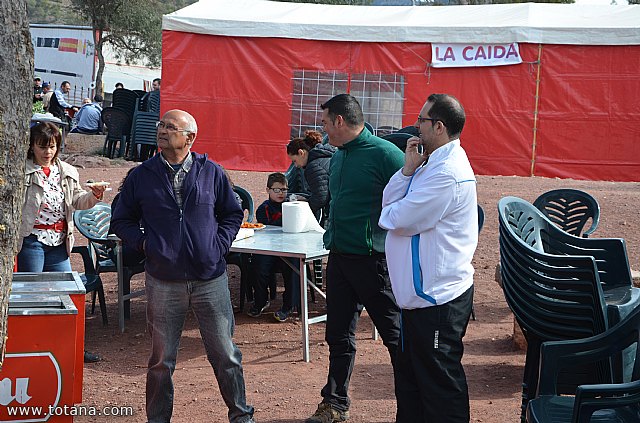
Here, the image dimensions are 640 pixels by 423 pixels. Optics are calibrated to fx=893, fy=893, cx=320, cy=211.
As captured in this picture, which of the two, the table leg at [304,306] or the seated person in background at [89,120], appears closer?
the table leg at [304,306]

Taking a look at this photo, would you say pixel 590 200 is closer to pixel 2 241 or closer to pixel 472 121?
pixel 2 241

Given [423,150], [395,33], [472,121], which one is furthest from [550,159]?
[423,150]

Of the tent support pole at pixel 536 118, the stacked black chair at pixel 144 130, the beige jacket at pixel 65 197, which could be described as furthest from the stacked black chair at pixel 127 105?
the beige jacket at pixel 65 197

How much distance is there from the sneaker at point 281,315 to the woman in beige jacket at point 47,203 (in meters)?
2.17

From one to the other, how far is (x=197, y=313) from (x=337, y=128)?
50.9 inches

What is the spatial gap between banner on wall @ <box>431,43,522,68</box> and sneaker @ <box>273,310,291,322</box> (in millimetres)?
8865

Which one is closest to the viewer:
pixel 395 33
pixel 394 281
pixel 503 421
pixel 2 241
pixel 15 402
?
pixel 2 241

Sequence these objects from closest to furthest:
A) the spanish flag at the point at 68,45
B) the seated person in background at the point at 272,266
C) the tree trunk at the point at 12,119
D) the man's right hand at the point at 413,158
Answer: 1. the tree trunk at the point at 12,119
2. the man's right hand at the point at 413,158
3. the seated person in background at the point at 272,266
4. the spanish flag at the point at 68,45

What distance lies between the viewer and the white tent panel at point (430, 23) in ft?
50.1

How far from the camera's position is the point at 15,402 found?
443 cm

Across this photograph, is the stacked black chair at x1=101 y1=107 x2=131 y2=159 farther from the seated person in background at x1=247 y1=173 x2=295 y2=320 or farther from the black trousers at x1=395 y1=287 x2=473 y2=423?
the black trousers at x1=395 y1=287 x2=473 y2=423

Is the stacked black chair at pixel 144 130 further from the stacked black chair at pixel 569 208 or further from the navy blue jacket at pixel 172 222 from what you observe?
the navy blue jacket at pixel 172 222

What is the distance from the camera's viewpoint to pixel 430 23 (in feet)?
52.7

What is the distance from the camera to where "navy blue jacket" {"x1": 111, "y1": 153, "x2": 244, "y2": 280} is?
15.1 feet
